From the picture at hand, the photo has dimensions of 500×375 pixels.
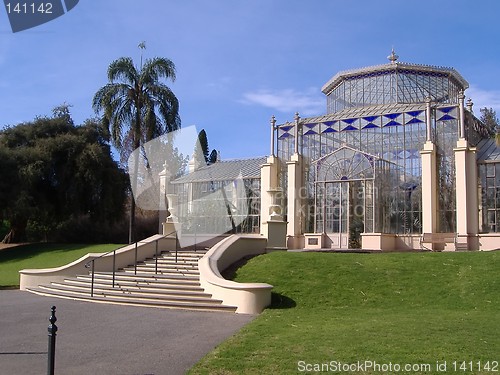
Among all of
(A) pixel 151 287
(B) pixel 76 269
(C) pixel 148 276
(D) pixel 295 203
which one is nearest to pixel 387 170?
(D) pixel 295 203

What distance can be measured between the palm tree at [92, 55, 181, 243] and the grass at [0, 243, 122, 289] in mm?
3057

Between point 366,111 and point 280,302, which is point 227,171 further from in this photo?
point 280,302

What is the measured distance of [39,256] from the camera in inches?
1060

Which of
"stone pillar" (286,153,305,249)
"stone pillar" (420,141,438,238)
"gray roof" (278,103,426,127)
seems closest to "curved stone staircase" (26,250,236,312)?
"stone pillar" (286,153,305,249)

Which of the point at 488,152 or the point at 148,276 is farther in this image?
the point at 488,152

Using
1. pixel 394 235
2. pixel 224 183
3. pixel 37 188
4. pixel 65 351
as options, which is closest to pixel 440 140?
pixel 394 235

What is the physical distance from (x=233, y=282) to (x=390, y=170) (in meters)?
13.4

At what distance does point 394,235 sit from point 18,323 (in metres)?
16.8

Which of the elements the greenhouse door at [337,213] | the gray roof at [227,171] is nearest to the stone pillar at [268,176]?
the gray roof at [227,171]

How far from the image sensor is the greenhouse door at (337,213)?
79.7ft

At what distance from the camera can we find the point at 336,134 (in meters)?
26.2

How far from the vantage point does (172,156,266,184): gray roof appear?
2862 centimetres

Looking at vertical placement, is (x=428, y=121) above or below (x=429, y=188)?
above

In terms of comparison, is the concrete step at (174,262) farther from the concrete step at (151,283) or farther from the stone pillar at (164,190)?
the stone pillar at (164,190)
